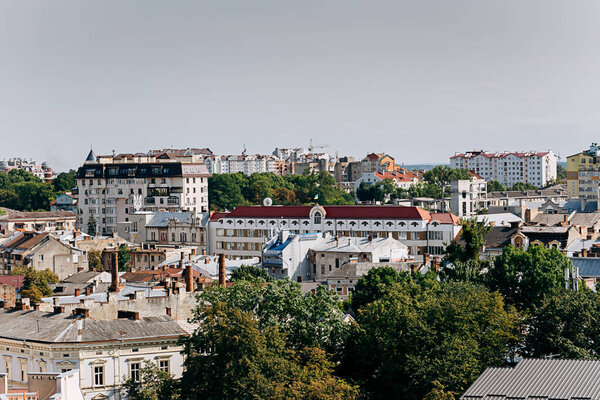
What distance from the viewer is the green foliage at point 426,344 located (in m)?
41.6

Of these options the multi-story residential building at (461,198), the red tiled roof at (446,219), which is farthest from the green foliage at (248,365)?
the multi-story residential building at (461,198)

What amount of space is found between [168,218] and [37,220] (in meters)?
35.5

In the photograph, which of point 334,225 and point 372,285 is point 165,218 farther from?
point 372,285

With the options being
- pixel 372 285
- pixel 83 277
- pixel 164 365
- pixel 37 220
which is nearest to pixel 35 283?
pixel 83 277

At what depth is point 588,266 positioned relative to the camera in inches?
2650

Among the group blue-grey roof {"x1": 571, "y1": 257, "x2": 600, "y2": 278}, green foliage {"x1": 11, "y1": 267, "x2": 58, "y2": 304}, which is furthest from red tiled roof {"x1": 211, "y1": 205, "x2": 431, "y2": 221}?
blue-grey roof {"x1": 571, "y1": 257, "x2": 600, "y2": 278}

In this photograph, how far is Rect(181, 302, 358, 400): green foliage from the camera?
39.1 meters

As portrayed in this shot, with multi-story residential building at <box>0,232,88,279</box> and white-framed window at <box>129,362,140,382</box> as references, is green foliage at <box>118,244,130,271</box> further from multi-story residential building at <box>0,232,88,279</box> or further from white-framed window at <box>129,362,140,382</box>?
white-framed window at <box>129,362,140,382</box>

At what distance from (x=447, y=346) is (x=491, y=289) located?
17.5 m

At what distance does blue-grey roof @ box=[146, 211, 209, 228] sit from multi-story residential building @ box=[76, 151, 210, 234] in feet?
70.1

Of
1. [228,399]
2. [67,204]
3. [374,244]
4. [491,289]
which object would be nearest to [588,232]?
[374,244]

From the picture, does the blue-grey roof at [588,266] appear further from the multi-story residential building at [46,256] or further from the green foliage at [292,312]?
the multi-story residential building at [46,256]

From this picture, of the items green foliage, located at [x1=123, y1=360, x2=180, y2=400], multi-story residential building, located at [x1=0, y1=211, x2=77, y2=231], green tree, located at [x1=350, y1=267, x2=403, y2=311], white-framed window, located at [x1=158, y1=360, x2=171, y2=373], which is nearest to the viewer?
green foliage, located at [x1=123, y1=360, x2=180, y2=400]

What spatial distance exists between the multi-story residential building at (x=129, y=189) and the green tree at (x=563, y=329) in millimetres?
93033
